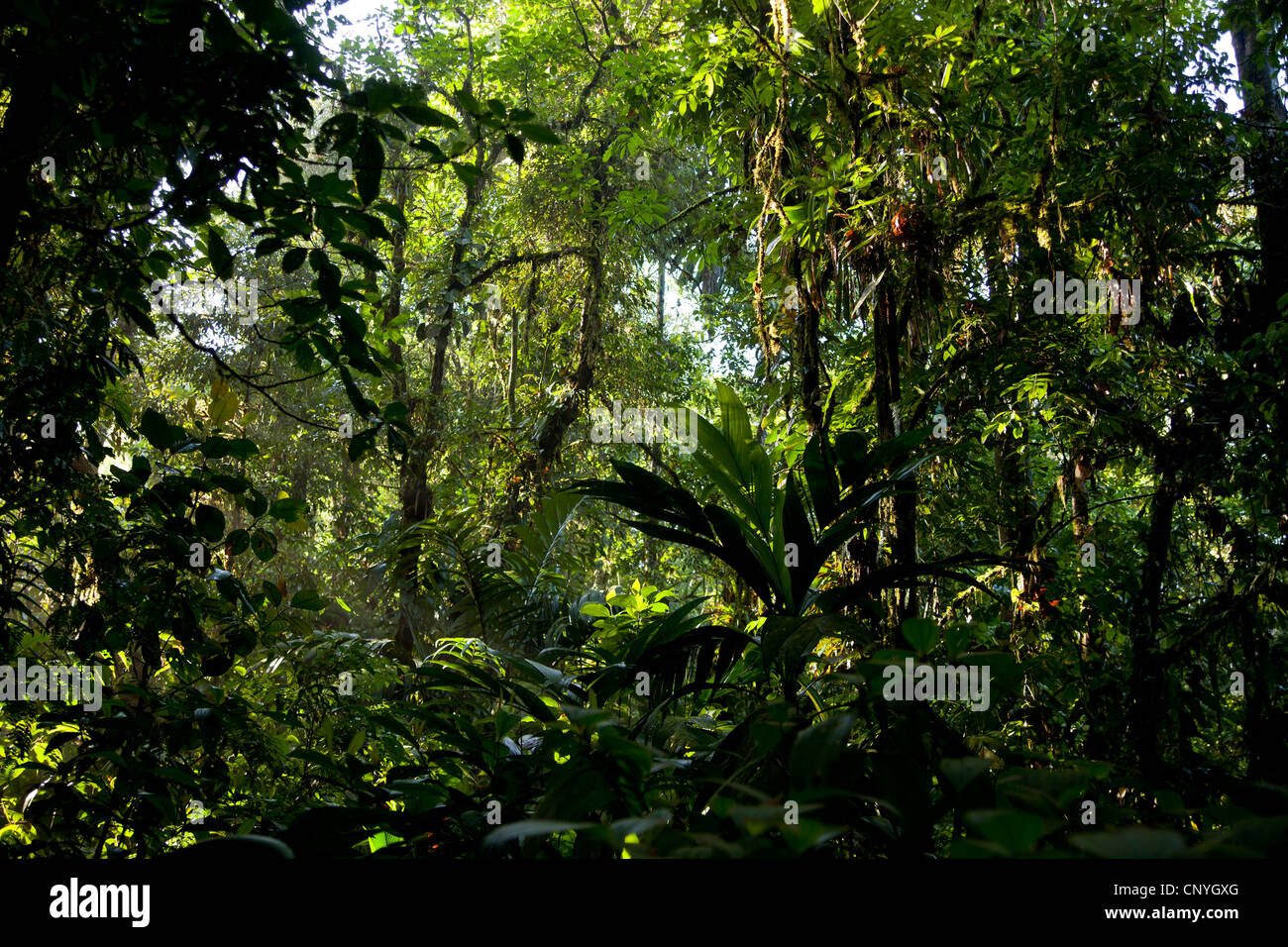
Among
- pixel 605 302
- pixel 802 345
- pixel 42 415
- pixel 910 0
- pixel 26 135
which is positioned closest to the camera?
pixel 26 135

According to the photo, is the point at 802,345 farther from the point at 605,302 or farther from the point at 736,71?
the point at 605,302

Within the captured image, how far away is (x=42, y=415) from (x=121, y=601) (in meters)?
0.51

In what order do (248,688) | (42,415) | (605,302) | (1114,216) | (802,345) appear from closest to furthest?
(42,415) < (1114,216) < (802,345) < (248,688) < (605,302)

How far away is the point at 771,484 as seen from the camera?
186 centimetres

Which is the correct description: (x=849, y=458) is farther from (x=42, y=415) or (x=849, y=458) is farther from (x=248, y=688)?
(x=248, y=688)

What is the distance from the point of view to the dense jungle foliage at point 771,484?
50.7 inches

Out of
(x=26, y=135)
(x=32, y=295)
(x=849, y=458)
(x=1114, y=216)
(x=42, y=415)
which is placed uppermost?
(x=1114, y=216)

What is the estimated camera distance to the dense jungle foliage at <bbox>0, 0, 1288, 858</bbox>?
1.29m

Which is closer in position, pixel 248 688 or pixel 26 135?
pixel 26 135
